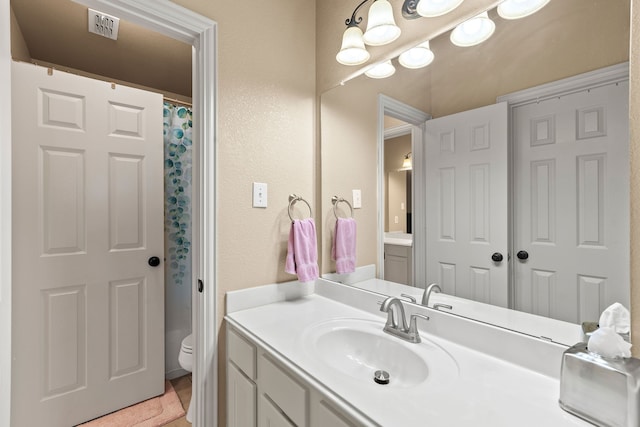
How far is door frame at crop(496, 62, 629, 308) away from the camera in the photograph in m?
0.73

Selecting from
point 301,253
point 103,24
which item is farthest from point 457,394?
point 103,24

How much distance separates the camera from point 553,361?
767 millimetres

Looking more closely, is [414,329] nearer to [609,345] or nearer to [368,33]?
[609,345]

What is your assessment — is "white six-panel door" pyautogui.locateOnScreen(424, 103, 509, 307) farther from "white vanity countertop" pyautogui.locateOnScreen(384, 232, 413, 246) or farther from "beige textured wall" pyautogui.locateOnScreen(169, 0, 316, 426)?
"beige textured wall" pyautogui.locateOnScreen(169, 0, 316, 426)

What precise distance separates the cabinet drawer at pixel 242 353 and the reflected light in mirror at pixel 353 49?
49.8 inches

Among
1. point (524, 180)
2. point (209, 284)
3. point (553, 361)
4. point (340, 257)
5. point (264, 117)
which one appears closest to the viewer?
point (553, 361)

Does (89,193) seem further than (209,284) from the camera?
Yes

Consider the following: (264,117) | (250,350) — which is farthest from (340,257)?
(264,117)

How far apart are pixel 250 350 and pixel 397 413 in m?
0.60

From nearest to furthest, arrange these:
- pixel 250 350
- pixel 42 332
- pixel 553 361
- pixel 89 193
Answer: pixel 553 361, pixel 250 350, pixel 42 332, pixel 89 193

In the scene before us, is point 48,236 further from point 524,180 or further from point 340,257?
point 524,180

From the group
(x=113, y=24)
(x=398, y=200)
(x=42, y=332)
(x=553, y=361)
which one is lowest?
(x=42, y=332)

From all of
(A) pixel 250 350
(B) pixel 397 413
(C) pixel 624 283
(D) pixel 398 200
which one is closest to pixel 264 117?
(D) pixel 398 200

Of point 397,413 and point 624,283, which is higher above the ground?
point 624,283
